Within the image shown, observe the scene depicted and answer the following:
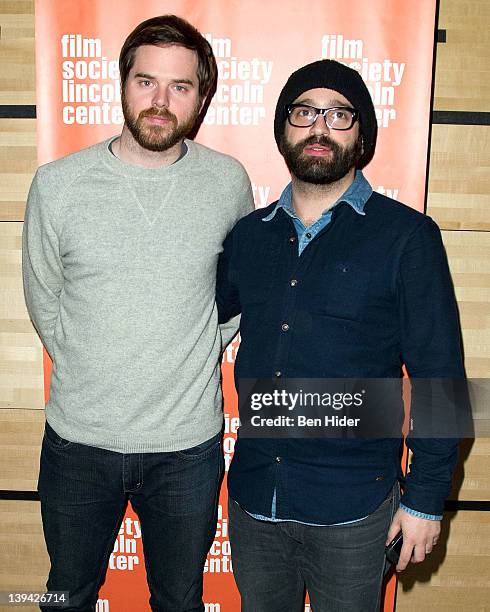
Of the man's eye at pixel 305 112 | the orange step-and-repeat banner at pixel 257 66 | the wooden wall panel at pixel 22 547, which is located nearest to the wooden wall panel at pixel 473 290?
the orange step-and-repeat banner at pixel 257 66

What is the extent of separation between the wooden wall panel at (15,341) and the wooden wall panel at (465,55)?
5.15ft

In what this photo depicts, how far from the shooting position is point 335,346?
59.9 inches

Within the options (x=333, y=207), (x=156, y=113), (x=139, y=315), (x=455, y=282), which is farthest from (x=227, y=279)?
(x=455, y=282)

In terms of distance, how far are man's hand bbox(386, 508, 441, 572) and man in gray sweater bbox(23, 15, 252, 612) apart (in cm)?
59

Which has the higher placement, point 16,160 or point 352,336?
point 16,160

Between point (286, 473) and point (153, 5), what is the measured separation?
1.54m

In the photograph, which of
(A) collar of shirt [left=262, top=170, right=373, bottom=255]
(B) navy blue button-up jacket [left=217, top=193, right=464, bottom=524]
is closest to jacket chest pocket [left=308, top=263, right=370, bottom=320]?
(B) navy blue button-up jacket [left=217, top=193, right=464, bottom=524]

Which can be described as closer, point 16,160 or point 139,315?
point 139,315

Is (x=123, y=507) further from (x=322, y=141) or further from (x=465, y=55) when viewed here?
(x=465, y=55)

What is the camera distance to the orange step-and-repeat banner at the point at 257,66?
6.53ft

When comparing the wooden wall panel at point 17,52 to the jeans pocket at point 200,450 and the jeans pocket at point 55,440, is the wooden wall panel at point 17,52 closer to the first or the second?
the jeans pocket at point 55,440

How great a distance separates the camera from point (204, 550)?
1.87 meters

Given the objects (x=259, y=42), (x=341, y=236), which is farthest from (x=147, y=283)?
(x=259, y=42)

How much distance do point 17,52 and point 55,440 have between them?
131cm
